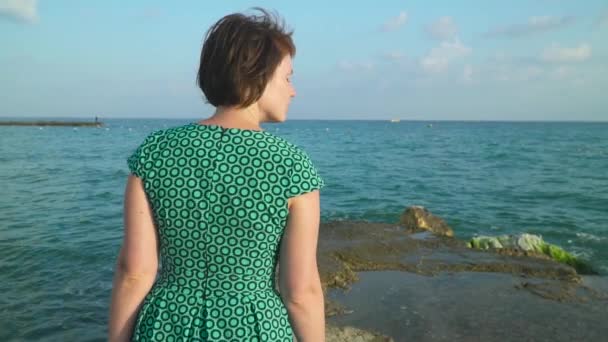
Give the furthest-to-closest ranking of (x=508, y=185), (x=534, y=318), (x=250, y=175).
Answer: (x=508, y=185)
(x=534, y=318)
(x=250, y=175)

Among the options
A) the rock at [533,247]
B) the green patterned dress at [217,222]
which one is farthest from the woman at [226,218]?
the rock at [533,247]

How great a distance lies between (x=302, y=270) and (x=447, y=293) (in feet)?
19.0

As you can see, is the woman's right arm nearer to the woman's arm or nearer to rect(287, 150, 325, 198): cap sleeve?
rect(287, 150, 325, 198): cap sleeve

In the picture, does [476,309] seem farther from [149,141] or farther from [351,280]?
[149,141]

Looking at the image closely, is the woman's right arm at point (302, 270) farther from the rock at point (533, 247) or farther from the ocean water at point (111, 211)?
the rock at point (533, 247)

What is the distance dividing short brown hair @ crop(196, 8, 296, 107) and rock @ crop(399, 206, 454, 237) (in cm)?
952

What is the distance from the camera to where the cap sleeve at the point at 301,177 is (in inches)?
60.4

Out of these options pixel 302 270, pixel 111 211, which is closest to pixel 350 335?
pixel 302 270

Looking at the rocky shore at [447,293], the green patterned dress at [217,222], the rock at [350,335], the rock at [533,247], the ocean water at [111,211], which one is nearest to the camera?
the green patterned dress at [217,222]

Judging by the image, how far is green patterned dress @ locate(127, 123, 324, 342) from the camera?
5.03ft

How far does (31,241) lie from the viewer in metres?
11.0

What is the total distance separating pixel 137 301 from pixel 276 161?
72cm

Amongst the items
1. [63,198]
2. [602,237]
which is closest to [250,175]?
[602,237]

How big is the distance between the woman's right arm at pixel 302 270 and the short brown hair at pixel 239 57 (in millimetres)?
431
